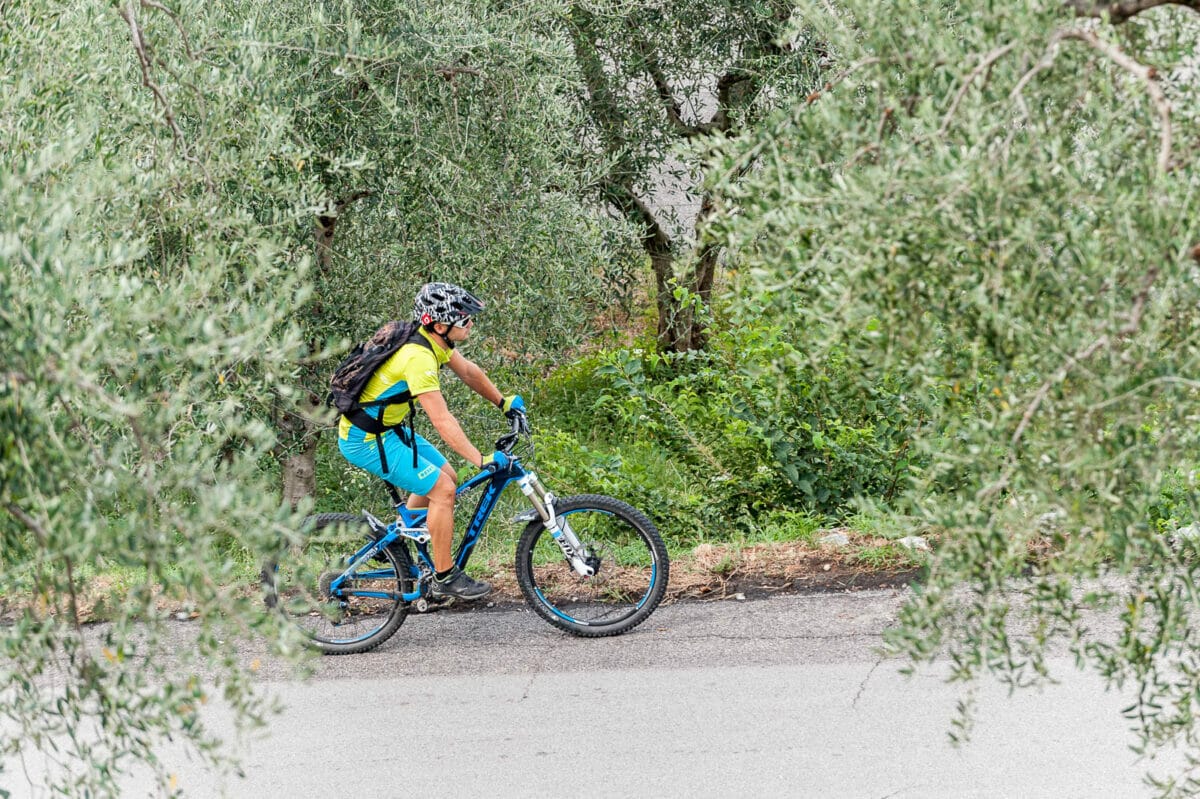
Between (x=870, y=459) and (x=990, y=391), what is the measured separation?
19.4 feet

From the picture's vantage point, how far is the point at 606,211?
11969mm

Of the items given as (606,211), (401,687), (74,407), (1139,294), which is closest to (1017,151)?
(1139,294)

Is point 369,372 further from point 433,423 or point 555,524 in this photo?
point 555,524

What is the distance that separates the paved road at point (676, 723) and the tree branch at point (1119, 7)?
3.29 metres

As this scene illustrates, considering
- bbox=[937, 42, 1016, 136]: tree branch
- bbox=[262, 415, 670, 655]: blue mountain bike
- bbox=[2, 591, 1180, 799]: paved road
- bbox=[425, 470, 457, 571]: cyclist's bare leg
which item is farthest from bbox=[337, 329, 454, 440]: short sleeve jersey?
bbox=[937, 42, 1016, 136]: tree branch

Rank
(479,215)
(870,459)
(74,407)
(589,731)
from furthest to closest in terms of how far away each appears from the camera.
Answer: (870,459)
(479,215)
(589,731)
(74,407)

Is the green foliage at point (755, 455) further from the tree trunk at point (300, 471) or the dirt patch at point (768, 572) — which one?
the tree trunk at point (300, 471)

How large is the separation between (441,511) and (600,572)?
1124mm

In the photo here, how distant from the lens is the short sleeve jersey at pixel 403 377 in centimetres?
668

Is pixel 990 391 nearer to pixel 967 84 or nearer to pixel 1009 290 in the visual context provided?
pixel 1009 290

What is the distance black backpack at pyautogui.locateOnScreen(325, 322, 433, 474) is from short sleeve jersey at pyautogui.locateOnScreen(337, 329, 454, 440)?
0.08 ft

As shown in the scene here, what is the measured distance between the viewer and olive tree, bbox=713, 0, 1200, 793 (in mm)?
2807

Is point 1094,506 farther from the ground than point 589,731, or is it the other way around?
point 1094,506

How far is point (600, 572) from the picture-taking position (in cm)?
759
